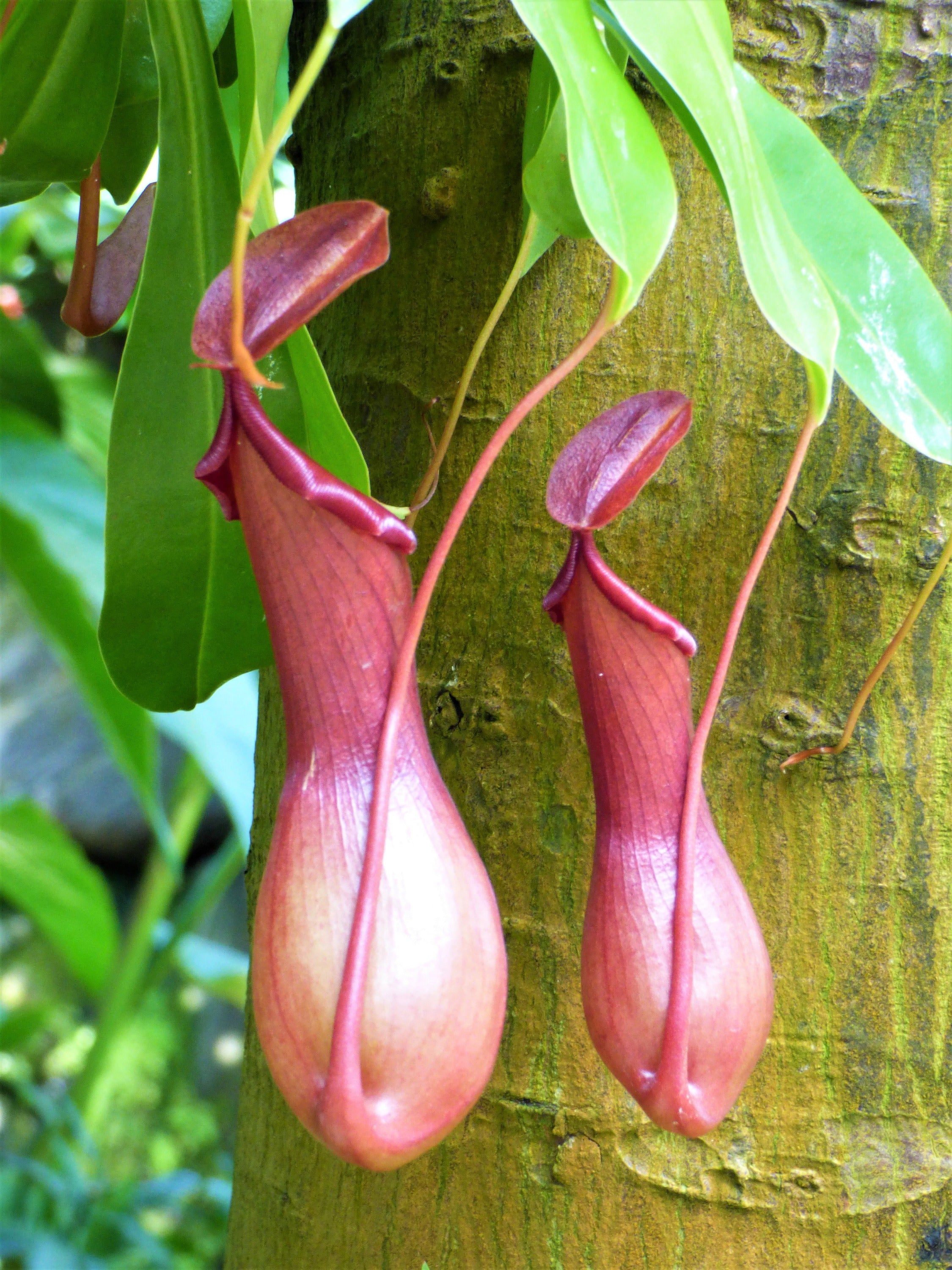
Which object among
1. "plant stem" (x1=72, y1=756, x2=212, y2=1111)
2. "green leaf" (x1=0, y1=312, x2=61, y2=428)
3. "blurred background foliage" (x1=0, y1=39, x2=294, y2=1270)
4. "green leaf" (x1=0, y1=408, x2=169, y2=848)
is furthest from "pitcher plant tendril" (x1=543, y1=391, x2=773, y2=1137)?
"plant stem" (x1=72, y1=756, x2=212, y2=1111)

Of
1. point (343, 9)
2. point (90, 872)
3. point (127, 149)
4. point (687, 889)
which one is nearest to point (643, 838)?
point (687, 889)

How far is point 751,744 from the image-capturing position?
41 centimetres

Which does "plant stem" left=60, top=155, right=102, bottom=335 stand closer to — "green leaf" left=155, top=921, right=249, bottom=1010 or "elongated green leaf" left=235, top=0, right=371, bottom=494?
"elongated green leaf" left=235, top=0, right=371, bottom=494

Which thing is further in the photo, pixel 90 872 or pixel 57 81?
pixel 90 872

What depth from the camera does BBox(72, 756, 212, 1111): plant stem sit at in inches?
56.1

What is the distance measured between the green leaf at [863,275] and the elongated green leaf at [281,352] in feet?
0.50

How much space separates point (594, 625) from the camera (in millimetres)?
334

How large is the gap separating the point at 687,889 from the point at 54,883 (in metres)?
1.25

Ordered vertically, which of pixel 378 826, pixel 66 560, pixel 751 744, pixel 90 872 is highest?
pixel 378 826

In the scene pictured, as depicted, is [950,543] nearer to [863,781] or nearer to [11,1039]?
[863,781]

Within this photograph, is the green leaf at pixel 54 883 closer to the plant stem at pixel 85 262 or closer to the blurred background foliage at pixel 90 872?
the blurred background foliage at pixel 90 872

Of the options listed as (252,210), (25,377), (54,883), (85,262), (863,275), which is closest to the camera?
(252,210)

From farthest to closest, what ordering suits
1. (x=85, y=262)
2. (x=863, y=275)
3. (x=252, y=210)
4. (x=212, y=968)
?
(x=212, y=968), (x=85, y=262), (x=863, y=275), (x=252, y=210)

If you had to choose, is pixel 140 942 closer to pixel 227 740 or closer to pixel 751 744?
pixel 227 740
